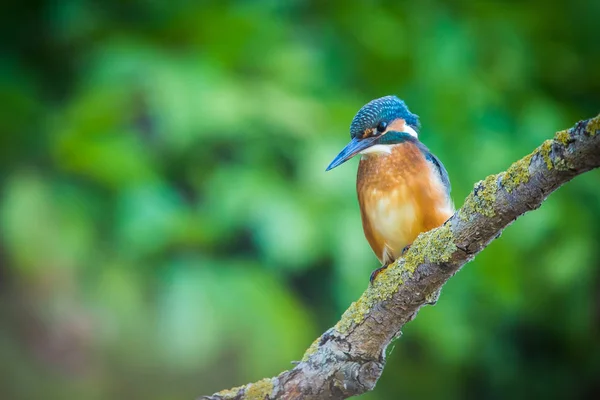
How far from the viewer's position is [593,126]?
0.74 meters

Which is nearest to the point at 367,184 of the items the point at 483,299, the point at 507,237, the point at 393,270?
the point at 393,270

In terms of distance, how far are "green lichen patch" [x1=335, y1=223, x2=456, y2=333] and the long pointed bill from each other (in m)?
0.15

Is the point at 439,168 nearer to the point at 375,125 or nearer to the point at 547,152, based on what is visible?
the point at 375,125

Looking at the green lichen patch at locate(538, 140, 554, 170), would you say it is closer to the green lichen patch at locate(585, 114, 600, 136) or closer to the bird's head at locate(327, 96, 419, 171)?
the green lichen patch at locate(585, 114, 600, 136)

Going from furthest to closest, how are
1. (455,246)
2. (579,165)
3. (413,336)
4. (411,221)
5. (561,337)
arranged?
(561,337)
(413,336)
(411,221)
(455,246)
(579,165)

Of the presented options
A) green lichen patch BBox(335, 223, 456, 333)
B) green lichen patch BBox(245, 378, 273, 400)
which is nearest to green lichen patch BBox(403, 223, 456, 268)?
green lichen patch BBox(335, 223, 456, 333)

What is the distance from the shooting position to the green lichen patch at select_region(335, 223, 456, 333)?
92cm

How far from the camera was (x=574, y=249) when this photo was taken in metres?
2.78

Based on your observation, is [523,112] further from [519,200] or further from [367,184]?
[519,200]

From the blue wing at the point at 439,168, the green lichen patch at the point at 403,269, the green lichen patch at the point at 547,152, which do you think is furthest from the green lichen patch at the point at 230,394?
the green lichen patch at the point at 547,152

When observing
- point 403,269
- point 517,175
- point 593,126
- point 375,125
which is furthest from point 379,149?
point 593,126

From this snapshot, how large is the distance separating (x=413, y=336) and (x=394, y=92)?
3.13 feet

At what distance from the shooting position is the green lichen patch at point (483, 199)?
2.84ft

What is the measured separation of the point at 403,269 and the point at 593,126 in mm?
323
